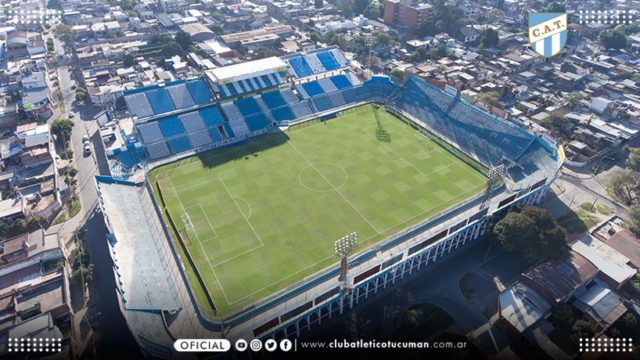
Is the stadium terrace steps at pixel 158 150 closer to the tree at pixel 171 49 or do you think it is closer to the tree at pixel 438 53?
the tree at pixel 171 49

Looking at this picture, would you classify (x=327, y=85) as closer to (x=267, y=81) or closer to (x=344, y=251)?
(x=267, y=81)

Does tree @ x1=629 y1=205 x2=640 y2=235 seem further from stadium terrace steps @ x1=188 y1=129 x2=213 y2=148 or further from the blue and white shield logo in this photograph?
stadium terrace steps @ x1=188 y1=129 x2=213 y2=148

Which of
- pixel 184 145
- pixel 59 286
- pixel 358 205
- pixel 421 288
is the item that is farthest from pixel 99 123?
pixel 421 288

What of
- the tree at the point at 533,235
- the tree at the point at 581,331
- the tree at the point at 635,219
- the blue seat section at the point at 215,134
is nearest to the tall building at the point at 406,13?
the blue seat section at the point at 215,134

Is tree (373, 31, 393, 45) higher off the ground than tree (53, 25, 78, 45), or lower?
higher

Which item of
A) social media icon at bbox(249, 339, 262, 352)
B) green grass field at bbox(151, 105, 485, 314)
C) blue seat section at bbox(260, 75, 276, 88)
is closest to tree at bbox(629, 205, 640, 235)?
green grass field at bbox(151, 105, 485, 314)

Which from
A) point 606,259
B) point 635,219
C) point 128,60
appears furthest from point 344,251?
point 128,60

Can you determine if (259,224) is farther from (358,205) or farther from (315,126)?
(315,126)
